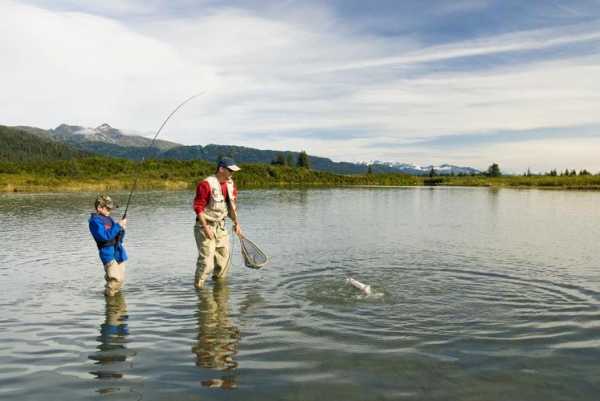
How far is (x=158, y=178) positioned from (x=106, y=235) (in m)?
106

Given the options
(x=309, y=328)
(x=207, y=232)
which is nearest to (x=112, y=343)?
(x=309, y=328)

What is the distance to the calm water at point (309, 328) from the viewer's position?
6.11 metres

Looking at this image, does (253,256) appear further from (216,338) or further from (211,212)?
(216,338)

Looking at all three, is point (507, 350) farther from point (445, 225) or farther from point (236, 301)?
point (445, 225)

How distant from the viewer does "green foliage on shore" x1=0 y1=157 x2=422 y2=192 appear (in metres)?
79.2

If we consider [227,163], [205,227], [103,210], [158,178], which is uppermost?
[158,178]

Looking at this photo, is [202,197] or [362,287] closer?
[362,287]

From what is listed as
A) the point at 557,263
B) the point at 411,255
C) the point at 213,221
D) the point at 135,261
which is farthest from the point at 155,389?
the point at 557,263

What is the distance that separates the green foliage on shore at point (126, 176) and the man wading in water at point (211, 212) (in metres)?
36.5

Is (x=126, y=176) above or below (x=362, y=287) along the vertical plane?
above

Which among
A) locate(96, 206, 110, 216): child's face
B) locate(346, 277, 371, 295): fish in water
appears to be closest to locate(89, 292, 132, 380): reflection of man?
locate(96, 206, 110, 216): child's face

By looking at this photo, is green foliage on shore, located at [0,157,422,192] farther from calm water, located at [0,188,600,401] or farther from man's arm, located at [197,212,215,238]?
man's arm, located at [197,212,215,238]

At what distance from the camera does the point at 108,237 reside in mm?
10203

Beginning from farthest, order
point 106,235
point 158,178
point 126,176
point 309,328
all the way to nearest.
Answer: point 158,178
point 126,176
point 106,235
point 309,328
